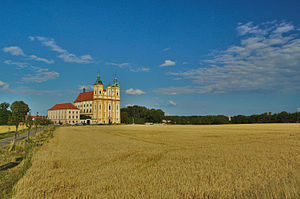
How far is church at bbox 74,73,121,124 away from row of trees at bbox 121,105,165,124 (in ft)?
24.2

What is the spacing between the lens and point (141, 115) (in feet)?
606

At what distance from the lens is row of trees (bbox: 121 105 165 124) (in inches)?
6236

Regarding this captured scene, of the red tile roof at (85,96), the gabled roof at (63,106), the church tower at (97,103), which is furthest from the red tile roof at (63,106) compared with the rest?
the church tower at (97,103)

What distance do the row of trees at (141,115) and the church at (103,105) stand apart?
738 centimetres

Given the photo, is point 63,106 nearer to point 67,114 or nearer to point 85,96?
point 67,114

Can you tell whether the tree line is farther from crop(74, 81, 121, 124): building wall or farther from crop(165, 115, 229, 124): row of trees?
crop(74, 81, 121, 124): building wall

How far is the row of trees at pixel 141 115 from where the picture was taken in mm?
158400

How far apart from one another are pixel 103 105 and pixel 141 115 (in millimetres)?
39683

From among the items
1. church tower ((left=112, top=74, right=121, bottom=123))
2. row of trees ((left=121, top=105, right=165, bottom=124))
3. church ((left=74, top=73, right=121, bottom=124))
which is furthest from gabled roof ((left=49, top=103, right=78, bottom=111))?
Result: row of trees ((left=121, top=105, right=165, bottom=124))

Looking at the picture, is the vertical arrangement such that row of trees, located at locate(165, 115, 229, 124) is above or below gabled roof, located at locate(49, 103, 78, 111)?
below

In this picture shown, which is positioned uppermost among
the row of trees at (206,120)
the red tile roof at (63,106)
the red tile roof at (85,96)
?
the red tile roof at (85,96)

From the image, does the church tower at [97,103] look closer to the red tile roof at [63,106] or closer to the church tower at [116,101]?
the church tower at [116,101]

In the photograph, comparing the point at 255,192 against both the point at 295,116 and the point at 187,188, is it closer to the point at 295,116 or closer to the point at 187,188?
the point at 187,188

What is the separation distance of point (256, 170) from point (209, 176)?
2636 millimetres
